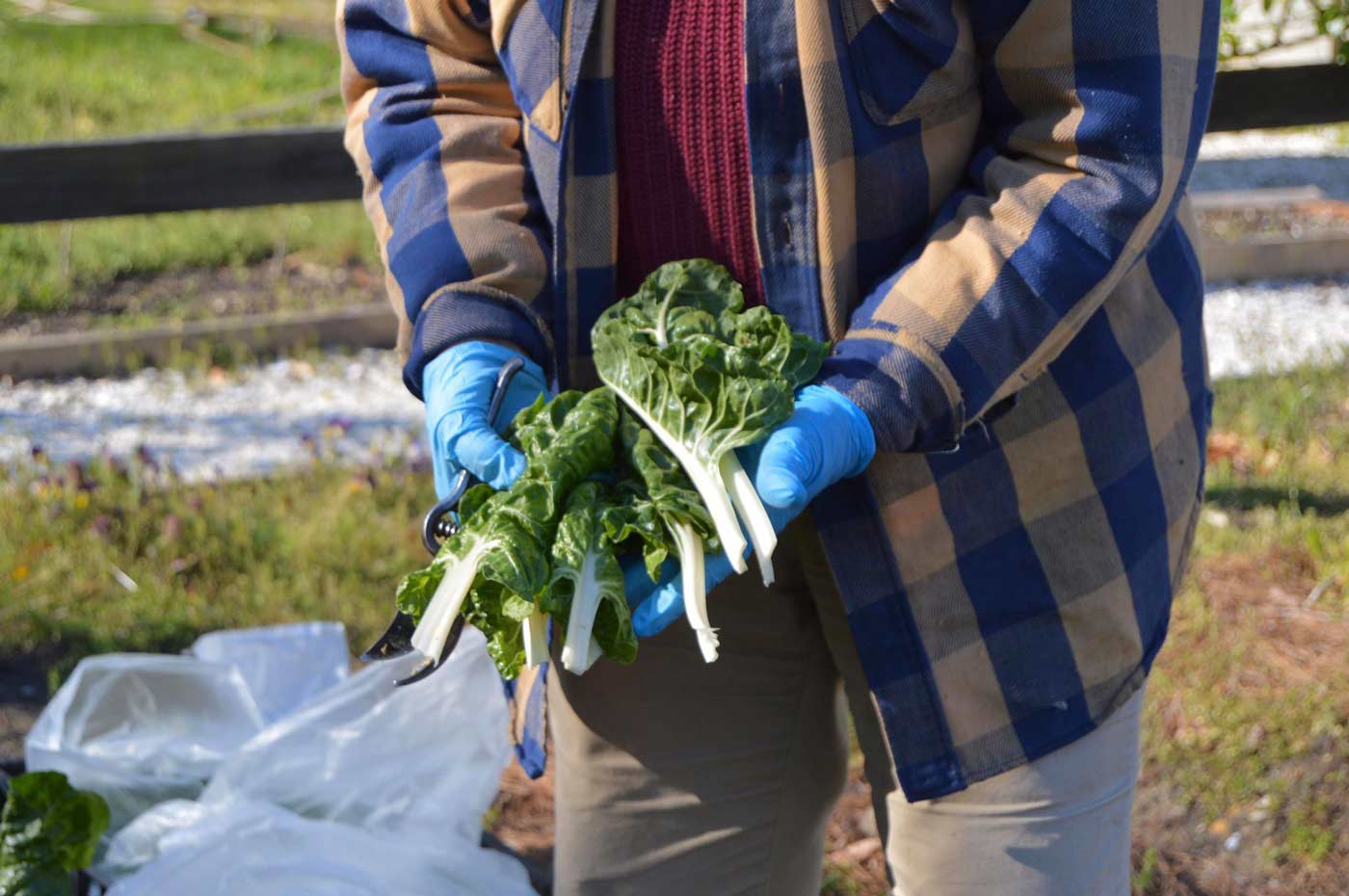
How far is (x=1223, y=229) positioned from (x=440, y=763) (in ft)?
22.2

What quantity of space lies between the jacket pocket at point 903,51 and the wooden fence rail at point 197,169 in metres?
3.30

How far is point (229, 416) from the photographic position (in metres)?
5.79

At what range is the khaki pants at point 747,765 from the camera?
6.26 feet

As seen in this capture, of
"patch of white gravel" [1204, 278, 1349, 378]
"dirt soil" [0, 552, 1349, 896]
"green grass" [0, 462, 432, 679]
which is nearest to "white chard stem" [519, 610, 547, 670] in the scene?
"dirt soil" [0, 552, 1349, 896]

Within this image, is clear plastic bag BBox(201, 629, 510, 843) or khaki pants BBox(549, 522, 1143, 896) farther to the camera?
clear plastic bag BBox(201, 629, 510, 843)

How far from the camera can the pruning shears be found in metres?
1.82

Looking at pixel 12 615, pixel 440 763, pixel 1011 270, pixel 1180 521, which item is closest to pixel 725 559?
pixel 1011 270

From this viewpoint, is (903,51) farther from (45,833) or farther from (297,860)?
(45,833)

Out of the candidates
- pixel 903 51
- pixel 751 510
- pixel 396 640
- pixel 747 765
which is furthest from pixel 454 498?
pixel 903 51

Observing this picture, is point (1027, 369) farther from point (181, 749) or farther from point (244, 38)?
point (244, 38)

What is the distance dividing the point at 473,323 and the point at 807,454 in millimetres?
533

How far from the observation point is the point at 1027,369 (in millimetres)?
1727

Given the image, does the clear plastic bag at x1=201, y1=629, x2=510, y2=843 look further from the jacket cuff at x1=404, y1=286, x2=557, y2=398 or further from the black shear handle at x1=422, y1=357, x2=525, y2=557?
the jacket cuff at x1=404, y1=286, x2=557, y2=398

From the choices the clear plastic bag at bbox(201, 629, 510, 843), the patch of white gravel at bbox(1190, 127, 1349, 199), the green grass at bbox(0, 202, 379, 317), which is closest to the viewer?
the clear plastic bag at bbox(201, 629, 510, 843)
